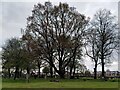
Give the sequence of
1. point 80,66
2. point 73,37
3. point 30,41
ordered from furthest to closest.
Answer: point 80,66
point 73,37
point 30,41

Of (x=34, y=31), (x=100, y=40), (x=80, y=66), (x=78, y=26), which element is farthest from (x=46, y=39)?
(x=80, y=66)

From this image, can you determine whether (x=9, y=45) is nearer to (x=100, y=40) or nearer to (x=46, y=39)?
(x=46, y=39)

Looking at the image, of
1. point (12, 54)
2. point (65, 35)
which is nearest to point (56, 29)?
point (65, 35)

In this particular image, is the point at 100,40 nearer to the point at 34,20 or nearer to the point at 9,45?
the point at 34,20

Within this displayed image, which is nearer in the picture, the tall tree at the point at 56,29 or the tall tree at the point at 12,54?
the tall tree at the point at 56,29

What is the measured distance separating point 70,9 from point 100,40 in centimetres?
969

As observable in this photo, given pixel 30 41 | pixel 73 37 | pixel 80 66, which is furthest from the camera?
pixel 80 66

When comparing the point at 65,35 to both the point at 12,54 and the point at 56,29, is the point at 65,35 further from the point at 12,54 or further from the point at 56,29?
the point at 12,54

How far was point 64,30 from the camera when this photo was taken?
213 ft

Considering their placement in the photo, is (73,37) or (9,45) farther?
(9,45)

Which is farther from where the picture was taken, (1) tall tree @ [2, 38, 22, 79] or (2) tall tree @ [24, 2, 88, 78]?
(1) tall tree @ [2, 38, 22, 79]

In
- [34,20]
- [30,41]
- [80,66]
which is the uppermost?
[34,20]

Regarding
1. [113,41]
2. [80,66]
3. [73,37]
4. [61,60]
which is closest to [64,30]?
[73,37]

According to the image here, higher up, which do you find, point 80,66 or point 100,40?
point 100,40
